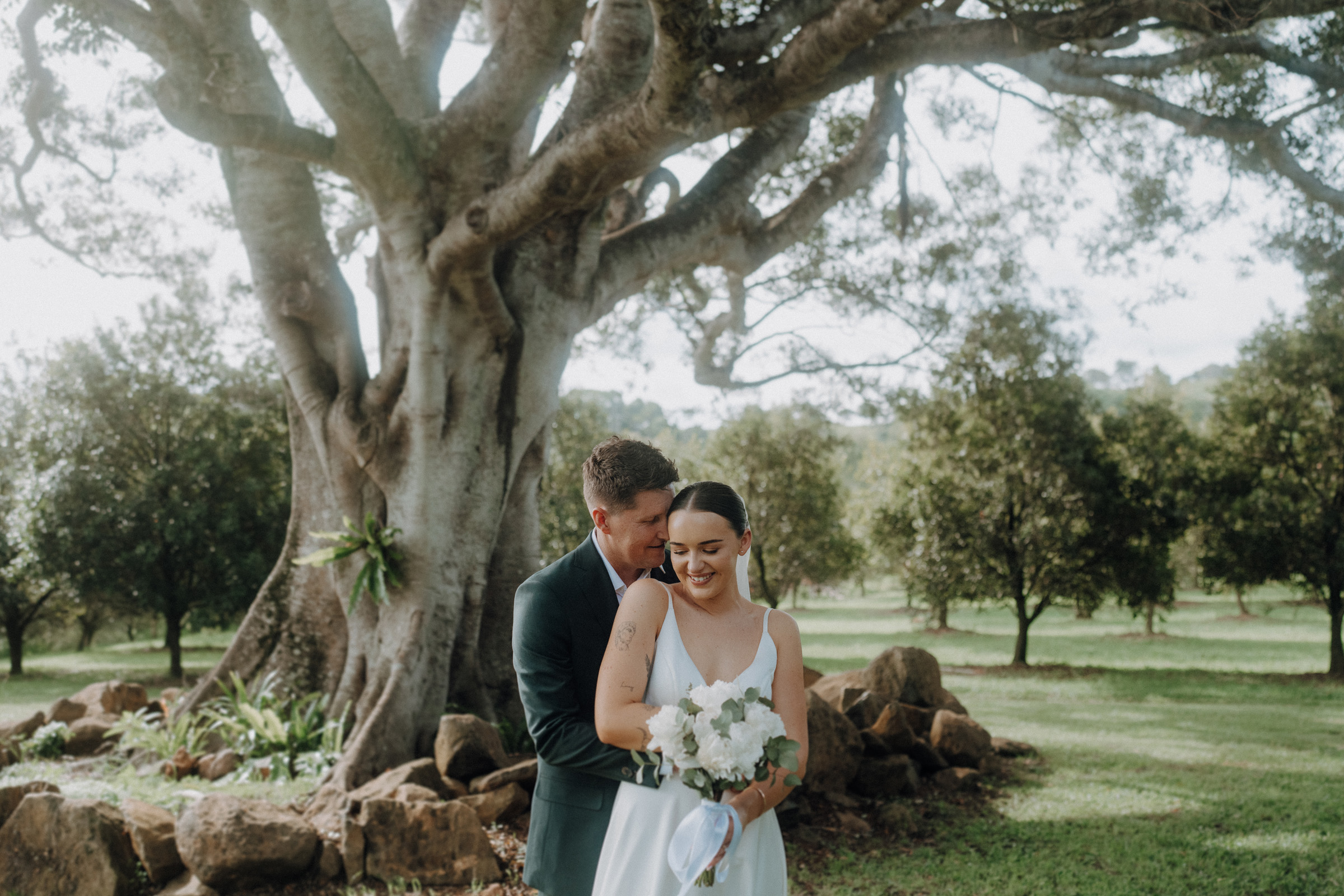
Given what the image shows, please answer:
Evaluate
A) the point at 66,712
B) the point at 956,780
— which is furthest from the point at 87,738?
the point at 956,780

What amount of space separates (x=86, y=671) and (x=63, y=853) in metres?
19.8

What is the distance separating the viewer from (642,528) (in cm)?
307

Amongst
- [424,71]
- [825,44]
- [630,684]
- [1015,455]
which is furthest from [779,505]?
[630,684]

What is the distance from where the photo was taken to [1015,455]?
2111 centimetres

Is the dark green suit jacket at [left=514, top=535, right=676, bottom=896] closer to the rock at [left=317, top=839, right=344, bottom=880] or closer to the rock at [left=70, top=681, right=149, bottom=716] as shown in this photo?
the rock at [left=317, top=839, right=344, bottom=880]

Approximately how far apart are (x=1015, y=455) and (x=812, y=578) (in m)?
12.7

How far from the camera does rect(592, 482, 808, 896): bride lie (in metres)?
2.74

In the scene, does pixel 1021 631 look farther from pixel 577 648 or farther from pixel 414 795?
pixel 577 648

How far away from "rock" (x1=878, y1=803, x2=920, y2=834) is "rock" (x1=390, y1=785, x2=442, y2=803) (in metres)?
3.42

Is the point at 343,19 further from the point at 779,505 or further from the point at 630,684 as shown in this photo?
the point at 779,505

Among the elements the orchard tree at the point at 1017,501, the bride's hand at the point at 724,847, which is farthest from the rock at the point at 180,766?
the orchard tree at the point at 1017,501

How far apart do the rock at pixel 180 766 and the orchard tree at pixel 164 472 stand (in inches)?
448

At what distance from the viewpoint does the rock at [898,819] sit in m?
7.07

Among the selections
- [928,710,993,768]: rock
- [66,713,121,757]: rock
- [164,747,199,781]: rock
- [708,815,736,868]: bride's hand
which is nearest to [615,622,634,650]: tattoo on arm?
[708,815,736,868]: bride's hand
